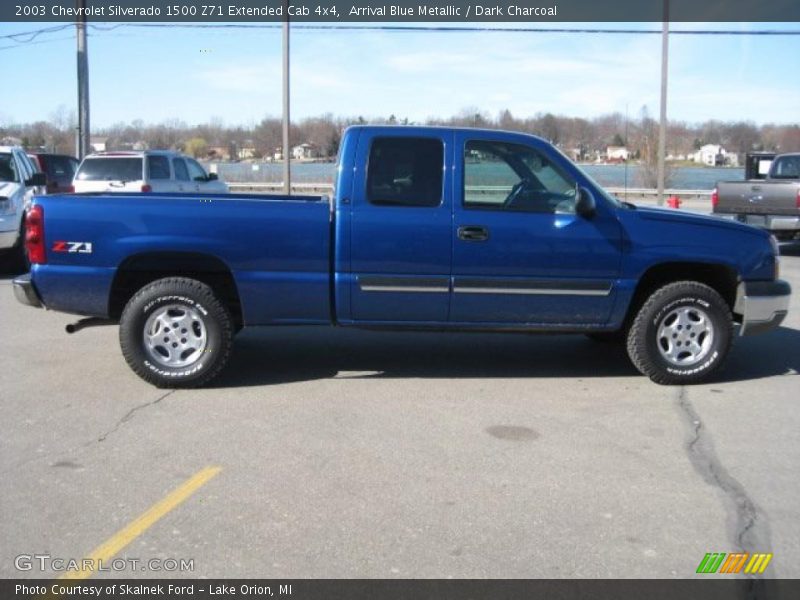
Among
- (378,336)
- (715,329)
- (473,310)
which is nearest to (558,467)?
(473,310)

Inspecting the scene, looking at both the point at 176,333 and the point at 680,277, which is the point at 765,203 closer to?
the point at 680,277

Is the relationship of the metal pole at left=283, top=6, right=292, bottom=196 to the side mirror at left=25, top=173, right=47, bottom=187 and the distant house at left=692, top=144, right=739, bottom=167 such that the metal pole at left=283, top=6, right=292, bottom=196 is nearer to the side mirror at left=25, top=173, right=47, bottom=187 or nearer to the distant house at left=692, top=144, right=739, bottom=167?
the side mirror at left=25, top=173, right=47, bottom=187

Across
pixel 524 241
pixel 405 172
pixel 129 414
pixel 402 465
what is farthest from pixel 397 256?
pixel 129 414

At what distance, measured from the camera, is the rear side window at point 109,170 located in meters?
15.7

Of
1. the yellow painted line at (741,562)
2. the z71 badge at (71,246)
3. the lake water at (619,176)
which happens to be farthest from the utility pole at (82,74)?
the yellow painted line at (741,562)

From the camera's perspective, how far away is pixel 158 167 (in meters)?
16.5

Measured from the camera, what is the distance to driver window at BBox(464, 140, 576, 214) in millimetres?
6395

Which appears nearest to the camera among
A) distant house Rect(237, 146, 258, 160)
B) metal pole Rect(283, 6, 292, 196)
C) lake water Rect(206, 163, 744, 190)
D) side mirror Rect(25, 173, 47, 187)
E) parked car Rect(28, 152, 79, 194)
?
side mirror Rect(25, 173, 47, 187)

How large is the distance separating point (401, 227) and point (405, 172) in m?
0.46

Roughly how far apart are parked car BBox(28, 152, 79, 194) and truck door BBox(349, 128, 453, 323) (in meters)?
12.4

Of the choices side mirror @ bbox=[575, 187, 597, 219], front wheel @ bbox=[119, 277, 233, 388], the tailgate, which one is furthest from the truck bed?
the tailgate

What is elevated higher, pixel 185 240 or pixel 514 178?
pixel 514 178

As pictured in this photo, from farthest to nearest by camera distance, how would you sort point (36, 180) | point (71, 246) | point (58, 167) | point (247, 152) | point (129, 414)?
point (247, 152) < point (58, 167) < point (36, 180) < point (71, 246) < point (129, 414)
